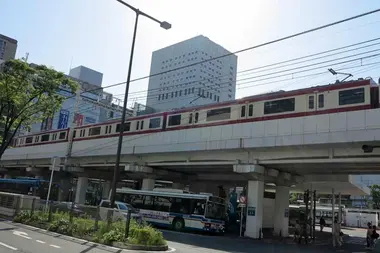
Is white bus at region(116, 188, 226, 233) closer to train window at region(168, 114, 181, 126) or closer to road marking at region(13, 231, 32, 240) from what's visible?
train window at region(168, 114, 181, 126)

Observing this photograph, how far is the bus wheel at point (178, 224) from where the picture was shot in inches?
1014

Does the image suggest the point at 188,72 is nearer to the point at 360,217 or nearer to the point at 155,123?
the point at 155,123

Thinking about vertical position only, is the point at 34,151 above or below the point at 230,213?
above

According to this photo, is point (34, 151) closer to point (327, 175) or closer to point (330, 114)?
point (327, 175)

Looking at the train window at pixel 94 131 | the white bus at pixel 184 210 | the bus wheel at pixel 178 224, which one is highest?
the train window at pixel 94 131

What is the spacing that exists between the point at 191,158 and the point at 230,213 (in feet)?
29.2

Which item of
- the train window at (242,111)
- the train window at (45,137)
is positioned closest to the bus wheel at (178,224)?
the train window at (242,111)

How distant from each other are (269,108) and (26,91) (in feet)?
53.6

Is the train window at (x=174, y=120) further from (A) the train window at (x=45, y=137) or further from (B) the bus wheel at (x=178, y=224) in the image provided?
(A) the train window at (x=45, y=137)

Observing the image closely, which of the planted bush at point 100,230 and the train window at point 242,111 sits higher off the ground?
the train window at point 242,111

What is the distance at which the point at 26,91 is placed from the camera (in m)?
25.0

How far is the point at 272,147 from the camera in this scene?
23.2 metres

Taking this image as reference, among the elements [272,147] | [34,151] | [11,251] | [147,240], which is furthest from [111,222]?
[34,151]

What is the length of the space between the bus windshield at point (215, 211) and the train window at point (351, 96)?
10.8 metres
